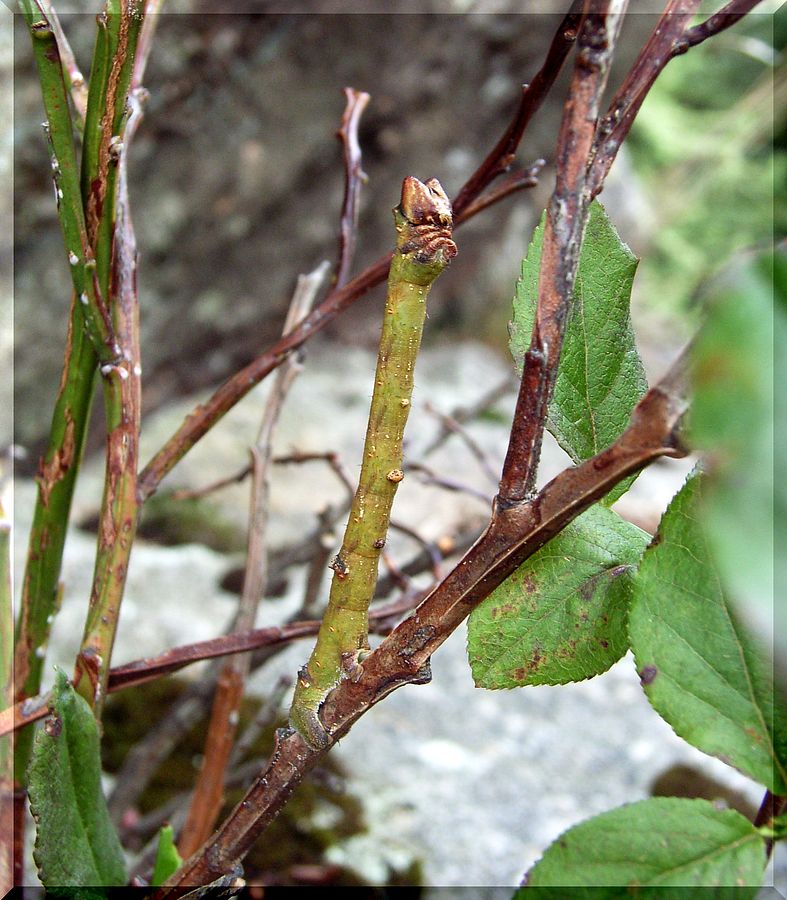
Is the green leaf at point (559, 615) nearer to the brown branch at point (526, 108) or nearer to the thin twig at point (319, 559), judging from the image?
the brown branch at point (526, 108)

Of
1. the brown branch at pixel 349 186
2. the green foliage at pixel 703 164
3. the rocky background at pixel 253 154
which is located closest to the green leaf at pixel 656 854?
the brown branch at pixel 349 186

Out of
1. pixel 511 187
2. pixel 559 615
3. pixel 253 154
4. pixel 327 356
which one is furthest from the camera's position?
pixel 327 356

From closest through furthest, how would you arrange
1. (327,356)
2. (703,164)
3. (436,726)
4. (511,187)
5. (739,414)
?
(739,414)
(511,187)
(436,726)
(327,356)
(703,164)

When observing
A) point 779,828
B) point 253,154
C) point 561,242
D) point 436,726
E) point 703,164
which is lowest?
point 779,828

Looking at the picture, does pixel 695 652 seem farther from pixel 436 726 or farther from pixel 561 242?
pixel 436 726

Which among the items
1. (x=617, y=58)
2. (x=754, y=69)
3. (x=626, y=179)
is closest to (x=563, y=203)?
(x=617, y=58)

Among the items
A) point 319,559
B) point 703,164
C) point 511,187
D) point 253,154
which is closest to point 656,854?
point 511,187

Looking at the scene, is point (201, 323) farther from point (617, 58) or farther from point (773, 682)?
point (773, 682)

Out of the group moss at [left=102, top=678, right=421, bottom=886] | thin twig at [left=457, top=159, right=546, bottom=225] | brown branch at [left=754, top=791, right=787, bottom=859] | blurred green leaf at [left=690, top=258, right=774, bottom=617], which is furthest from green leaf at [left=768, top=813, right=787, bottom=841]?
moss at [left=102, top=678, right=421, bottom=886]
